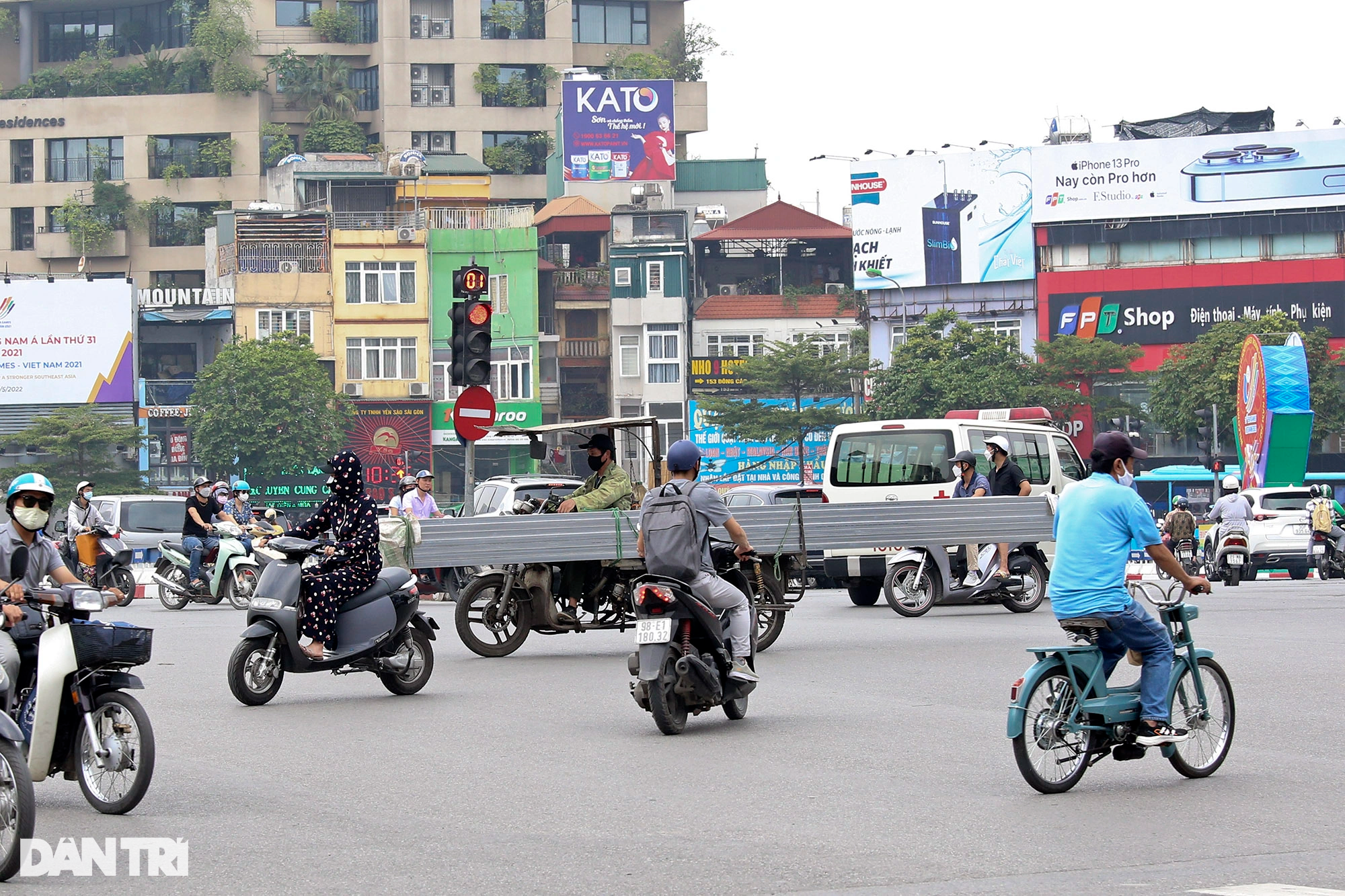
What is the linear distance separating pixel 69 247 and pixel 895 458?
2872 inches

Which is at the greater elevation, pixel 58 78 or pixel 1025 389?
pixel 58 78

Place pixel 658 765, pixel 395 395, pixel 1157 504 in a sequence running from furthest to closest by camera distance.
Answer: pixel 395 395 < pixel 1157 504 < pixel 658 765

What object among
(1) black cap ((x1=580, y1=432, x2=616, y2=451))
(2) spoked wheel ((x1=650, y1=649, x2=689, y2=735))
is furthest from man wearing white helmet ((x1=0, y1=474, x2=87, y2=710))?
(1) black cap ((x1=580, y1=432, x2=616, y2=451))

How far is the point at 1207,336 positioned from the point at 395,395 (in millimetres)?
32292

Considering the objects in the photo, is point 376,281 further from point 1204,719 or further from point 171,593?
point 1204,719

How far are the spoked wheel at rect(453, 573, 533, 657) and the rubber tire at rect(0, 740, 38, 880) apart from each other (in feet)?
26.2

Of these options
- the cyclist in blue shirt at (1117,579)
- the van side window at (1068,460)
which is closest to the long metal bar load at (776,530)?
the van side window at (1068,460)

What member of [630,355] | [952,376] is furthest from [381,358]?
[952,376]

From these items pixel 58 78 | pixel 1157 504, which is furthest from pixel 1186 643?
pixel 58 78

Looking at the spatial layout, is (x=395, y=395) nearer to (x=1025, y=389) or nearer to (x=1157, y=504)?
(x=1025, y=389)

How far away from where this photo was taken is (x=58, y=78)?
88188 millimetres

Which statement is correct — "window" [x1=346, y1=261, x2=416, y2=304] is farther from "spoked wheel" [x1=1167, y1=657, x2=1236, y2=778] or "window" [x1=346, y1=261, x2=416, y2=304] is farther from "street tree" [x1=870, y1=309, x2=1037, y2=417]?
"spoked wheel" [x1=1167, y1=657, x2=1236, y2=778]

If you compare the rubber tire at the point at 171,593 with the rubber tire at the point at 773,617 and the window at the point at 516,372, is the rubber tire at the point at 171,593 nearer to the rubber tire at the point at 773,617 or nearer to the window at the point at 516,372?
the rubber tire at the point at 773,617

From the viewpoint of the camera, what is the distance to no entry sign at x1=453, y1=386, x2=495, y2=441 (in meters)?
17.0
